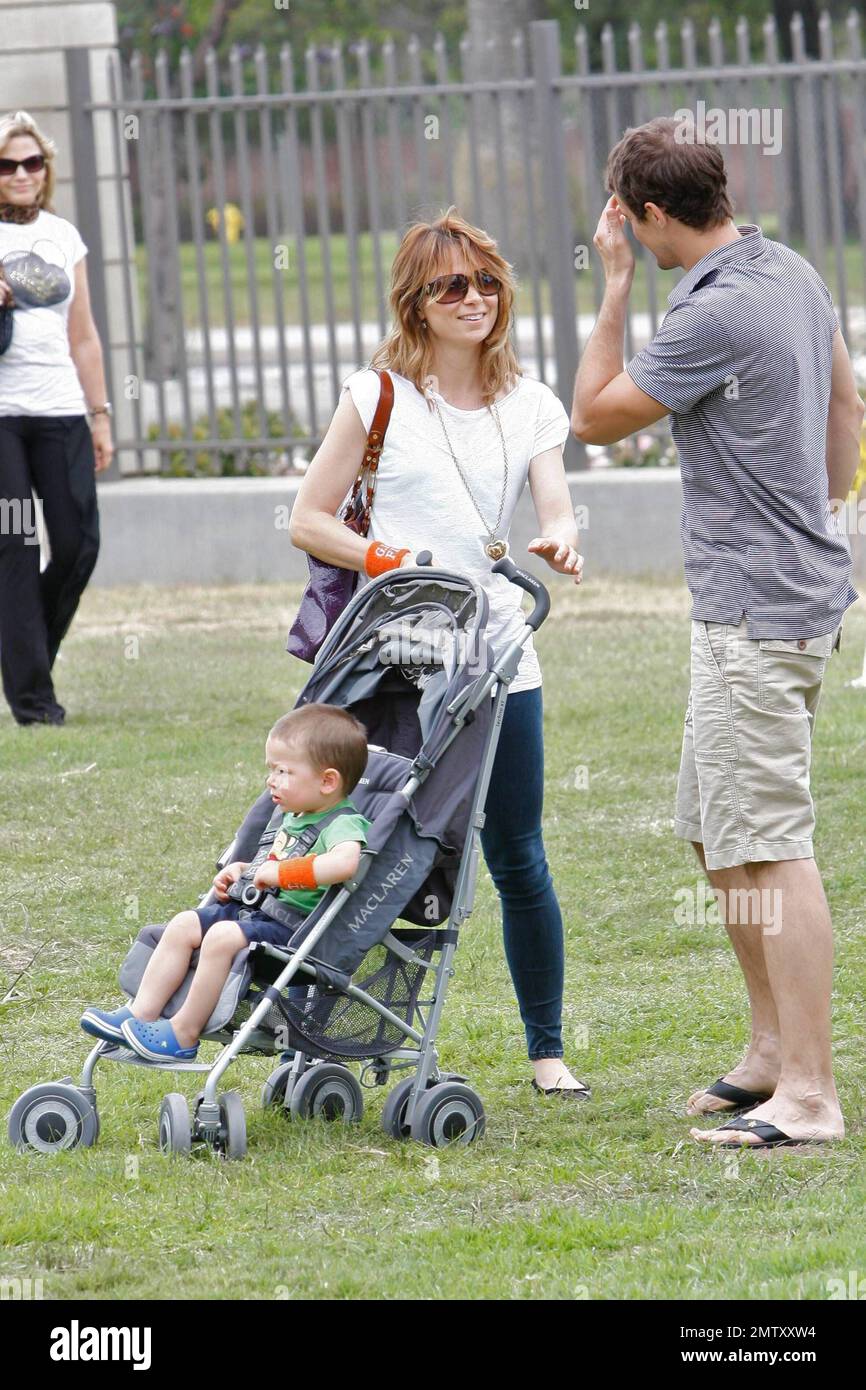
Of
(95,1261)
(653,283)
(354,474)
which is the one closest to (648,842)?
(354,474)

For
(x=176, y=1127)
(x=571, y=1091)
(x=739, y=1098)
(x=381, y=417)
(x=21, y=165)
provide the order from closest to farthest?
(x=176, y=1127)
(x=381, y=417)
(x=739, y=1098)
(x=571, y=1091)
(x=21, y=165)

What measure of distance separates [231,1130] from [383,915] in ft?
1.77

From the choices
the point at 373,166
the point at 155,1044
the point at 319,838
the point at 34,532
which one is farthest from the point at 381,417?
the point at 373,166

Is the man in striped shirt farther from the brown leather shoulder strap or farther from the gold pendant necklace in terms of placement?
the brown leather shoulder strap

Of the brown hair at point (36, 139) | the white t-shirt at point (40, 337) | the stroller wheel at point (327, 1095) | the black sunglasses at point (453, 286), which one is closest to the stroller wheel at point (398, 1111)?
the stroller wheel at point (327, 1095)

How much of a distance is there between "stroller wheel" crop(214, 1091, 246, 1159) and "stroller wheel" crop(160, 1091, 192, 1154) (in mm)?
64

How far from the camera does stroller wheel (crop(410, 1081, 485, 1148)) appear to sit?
4.39m

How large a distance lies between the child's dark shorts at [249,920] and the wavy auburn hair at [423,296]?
3.84ft

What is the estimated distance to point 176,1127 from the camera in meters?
4.30

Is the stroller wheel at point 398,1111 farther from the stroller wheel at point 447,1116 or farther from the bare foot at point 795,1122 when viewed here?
the bare foot at point 795,1122

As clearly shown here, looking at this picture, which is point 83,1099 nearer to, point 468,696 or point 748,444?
point 468,696

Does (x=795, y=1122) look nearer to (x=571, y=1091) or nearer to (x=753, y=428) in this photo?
(x=571, y=1091)
